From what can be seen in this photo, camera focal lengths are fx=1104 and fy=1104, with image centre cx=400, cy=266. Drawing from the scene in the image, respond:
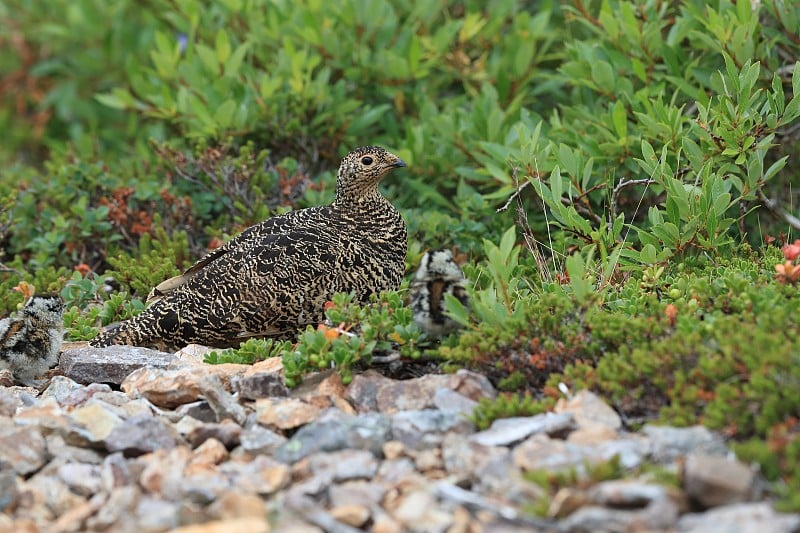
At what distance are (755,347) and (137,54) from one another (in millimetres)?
7683

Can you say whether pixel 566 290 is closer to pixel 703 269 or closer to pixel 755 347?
pixel 703 269

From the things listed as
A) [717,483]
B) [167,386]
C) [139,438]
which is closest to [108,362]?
[167,386]

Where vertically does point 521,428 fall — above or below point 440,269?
→ below

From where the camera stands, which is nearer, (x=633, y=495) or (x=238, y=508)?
(x=633, y=495)

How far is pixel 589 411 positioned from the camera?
402cm

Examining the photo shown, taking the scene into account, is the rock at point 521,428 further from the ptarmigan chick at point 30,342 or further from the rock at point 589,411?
the ptarmigan chick at point 30,342

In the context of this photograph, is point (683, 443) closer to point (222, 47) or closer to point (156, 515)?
point (156, 515)

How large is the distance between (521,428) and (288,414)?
93 cm

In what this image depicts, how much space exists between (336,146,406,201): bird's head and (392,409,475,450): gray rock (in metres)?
2.34

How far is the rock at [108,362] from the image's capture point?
532 centimetres

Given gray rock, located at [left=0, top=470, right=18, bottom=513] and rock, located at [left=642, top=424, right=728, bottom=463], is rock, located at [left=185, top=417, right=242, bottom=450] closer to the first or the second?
gray rock, located at [left=0, top=470, right=18, bottom=513]

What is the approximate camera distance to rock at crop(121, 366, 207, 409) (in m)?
4.66

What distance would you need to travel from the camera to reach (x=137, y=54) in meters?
10.3

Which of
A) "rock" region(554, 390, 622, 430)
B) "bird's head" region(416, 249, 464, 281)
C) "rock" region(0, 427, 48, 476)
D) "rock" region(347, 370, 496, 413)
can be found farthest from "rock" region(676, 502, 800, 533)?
"rock" region(0, 427, 48, 476)
